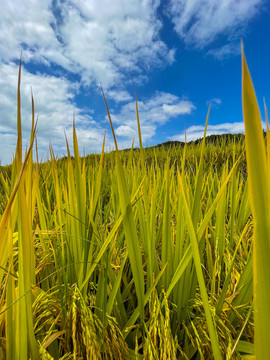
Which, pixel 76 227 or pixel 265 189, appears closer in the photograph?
pixel 265 189

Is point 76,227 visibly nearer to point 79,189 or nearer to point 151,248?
point 79,189

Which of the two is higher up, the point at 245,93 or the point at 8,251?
the point at 245,93

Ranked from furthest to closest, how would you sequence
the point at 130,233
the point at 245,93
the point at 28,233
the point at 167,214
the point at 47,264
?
the point at 47,264 → the point at 167,214 → the point at 130,233 → the point at 28,233 → the point at 245,93

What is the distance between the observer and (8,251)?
0.43m

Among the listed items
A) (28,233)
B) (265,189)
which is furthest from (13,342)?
(265,189)

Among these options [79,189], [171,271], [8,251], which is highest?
[79,189]

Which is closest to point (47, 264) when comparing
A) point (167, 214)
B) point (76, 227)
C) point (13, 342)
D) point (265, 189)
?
point (76, 227)

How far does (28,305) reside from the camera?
37 cm

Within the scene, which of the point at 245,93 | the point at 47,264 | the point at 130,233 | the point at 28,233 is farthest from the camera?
the point at 47,264

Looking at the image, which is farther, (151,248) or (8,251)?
(151,248)

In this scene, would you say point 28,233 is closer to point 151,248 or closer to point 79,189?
point 79,189

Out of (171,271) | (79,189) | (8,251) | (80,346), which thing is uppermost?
(79,189)

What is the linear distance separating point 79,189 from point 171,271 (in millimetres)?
323

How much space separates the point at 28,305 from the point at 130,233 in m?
0.22
